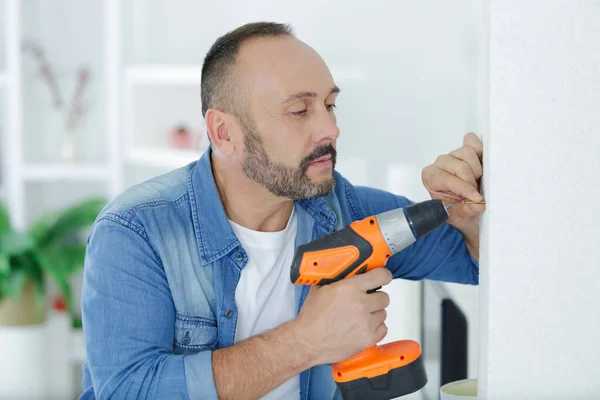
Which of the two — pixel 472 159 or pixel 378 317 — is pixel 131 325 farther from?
pixel 472 159

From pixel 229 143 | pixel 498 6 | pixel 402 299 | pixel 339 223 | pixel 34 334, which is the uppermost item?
pixel 498 6

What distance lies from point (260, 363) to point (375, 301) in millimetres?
243

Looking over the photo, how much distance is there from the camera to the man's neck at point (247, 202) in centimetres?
171

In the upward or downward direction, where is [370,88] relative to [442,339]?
upward

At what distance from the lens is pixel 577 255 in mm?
1078

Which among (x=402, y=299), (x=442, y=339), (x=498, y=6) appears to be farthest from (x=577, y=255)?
(x=402, y=299)

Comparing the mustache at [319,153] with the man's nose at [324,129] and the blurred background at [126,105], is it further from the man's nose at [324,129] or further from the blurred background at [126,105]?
the blurred background at [126,105]

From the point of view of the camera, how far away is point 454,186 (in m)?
1.35

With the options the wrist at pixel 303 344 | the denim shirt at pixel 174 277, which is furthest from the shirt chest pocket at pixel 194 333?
the wrist at pixel 303 344

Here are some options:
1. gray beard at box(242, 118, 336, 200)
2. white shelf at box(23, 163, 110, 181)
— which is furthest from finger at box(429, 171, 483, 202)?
white shelf at box(23, 163, 110, 181)

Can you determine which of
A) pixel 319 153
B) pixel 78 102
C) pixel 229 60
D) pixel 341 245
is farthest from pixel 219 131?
pixel 78 102

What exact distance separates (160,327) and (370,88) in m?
2.62

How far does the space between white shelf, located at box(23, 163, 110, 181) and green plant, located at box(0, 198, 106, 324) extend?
0.16m

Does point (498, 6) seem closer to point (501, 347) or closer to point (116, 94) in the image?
point (501, 347)
